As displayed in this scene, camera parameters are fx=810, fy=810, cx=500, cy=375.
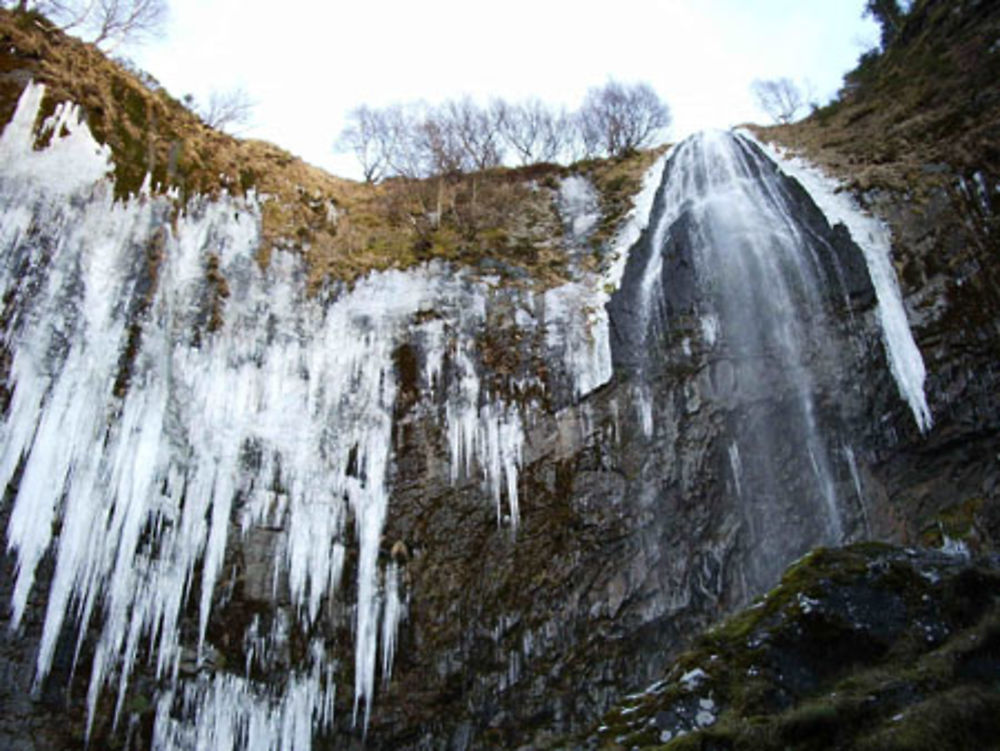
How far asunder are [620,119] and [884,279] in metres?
12.8

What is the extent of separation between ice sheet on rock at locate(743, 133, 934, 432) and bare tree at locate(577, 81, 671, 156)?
8191 millimetres

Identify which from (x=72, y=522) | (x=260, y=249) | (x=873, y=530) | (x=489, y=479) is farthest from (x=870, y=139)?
(x=72, y=522)

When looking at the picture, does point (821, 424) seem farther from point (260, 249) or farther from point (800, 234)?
point (260, 249)

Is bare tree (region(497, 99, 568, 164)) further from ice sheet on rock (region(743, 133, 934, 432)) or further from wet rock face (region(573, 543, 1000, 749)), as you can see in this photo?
wet rock face (region(573, 543, 1000, 749))

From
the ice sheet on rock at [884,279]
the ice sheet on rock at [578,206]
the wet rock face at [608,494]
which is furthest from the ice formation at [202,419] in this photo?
the ice sheet on rock at [884,279]

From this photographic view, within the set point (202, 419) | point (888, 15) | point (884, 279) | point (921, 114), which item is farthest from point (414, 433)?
point (888, 15)

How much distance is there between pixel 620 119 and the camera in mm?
25406

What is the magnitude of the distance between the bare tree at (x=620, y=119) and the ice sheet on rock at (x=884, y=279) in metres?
8.19

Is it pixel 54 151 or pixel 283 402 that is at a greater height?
pixel 54 151

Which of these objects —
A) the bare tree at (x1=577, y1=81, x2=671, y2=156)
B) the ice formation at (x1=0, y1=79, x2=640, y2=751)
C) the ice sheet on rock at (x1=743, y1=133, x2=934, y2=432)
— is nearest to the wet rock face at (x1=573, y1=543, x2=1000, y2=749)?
the ice sheet on rock at (x1=743, y1=133, x2=934, y2=432)

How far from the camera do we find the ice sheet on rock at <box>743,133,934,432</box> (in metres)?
13.6

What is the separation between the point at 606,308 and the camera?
1639 cm

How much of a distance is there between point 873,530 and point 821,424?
200 cm

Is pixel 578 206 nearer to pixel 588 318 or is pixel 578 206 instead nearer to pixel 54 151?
pixel 588 318
